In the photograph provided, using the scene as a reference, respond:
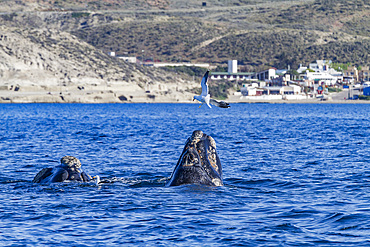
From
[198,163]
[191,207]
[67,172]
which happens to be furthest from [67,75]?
[191,207]

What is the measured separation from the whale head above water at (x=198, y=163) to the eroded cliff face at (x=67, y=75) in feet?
469

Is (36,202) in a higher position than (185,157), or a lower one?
lower

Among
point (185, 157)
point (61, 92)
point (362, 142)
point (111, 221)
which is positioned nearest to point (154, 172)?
point (185, 157)

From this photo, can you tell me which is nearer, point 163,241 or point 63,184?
point 163,241

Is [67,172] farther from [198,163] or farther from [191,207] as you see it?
[191,207]

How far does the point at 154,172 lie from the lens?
27469mm

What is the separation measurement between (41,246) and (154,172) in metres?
13.2

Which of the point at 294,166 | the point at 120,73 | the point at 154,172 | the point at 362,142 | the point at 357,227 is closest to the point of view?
the point at 357,227

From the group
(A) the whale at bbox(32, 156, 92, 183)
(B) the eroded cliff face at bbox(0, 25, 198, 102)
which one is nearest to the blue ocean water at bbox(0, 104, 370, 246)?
(A) the whale at bbox(32, 156, 92, 183)

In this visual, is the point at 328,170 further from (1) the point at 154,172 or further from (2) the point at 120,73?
(2) the point at 120,73

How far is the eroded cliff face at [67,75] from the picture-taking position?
15775 cm

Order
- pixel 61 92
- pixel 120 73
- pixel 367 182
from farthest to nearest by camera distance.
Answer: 1. pixel 120 73
2. pixel 61 92
3. pixel 367 182

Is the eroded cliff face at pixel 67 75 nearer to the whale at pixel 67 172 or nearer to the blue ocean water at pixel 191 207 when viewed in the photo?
the blue ocean water at pixel 191 207

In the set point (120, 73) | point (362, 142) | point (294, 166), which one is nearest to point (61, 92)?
point (120, 73)
